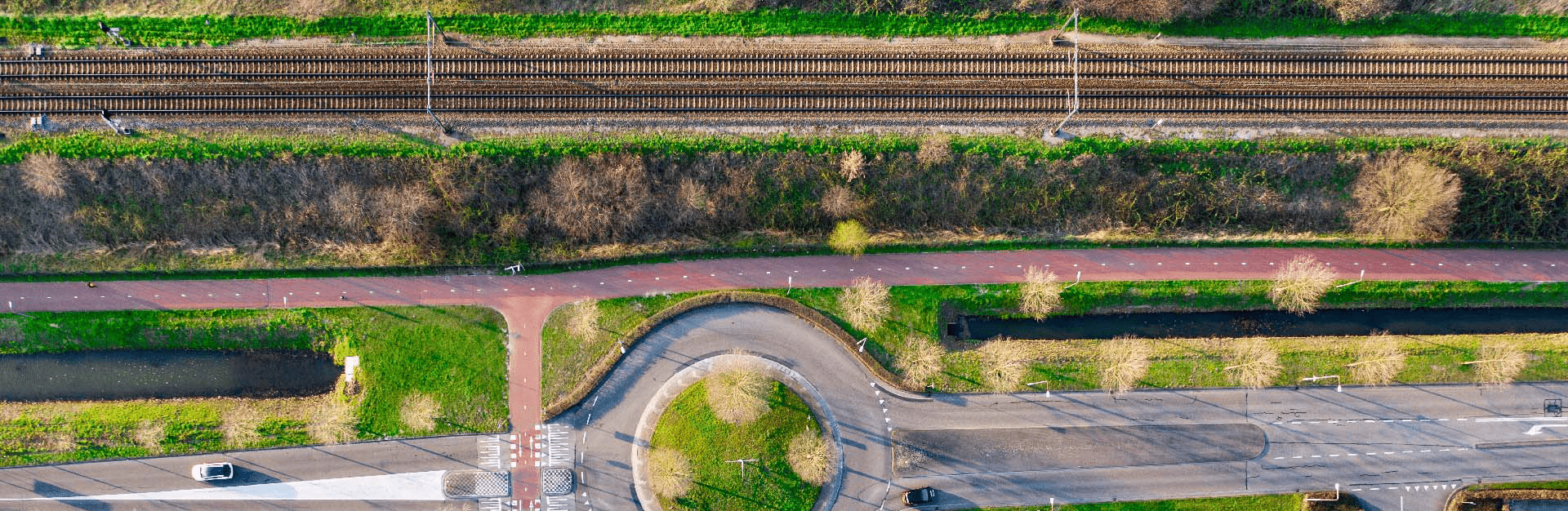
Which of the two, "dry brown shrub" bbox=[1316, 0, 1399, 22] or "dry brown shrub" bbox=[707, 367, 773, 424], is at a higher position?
"dry brown shrub" bbox=[1316, 0, 1399, 22]

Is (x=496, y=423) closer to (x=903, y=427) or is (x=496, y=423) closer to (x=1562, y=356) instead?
(x=903, y=427)

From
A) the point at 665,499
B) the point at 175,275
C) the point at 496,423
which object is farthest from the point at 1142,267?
the point at 175,275

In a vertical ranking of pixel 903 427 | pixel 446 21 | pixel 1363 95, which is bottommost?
pixel 903 427

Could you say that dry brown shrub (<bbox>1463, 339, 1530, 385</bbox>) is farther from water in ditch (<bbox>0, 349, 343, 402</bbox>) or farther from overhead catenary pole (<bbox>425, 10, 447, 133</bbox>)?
water in ditch (<bbox>0, 349, 343, 402</bbox>)

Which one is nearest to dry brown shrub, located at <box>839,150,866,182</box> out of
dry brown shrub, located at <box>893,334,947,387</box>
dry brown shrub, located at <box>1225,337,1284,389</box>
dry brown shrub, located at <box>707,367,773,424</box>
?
dry brown shrub, located at <box>893,334,947,387</box>

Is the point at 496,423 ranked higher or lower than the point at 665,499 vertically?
higher
